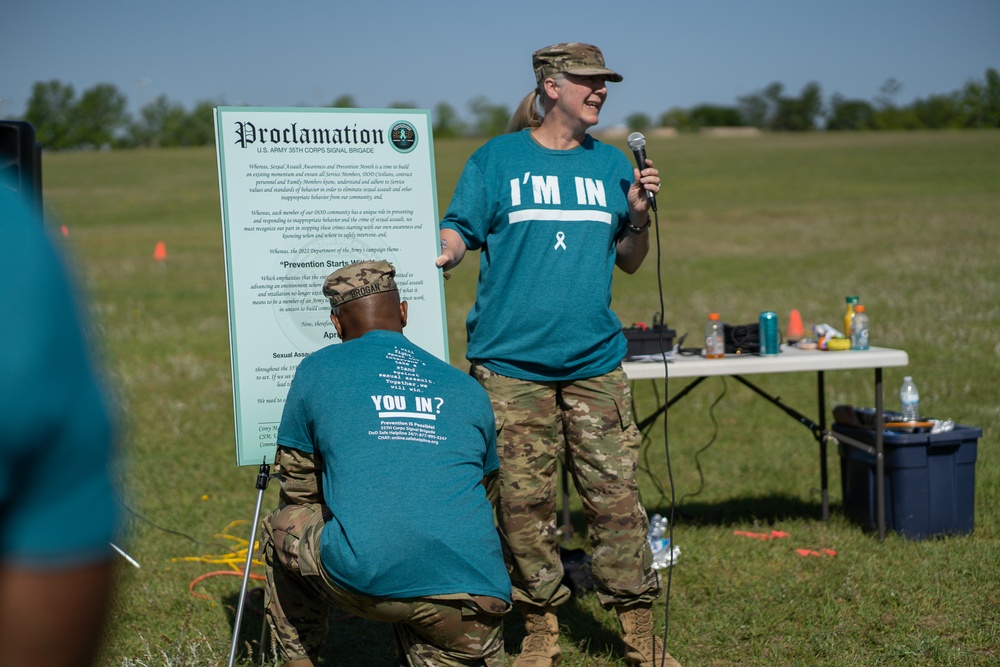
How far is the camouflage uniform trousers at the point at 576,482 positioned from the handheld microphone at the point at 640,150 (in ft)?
2.64

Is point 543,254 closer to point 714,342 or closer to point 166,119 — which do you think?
point 714,342

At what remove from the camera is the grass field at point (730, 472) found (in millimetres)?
4840

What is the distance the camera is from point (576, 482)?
4449mm

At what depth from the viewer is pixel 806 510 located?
267 inches

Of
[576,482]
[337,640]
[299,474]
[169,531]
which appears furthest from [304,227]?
[169,531]

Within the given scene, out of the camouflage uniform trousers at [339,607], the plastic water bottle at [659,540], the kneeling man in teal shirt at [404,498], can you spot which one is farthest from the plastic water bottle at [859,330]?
the camouflage uniform trousers at [339,607]

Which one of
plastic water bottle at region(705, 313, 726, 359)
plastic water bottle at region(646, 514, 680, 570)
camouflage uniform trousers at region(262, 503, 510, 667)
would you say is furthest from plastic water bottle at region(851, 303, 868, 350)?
camouflage uniform trousers at region(262, 503, 510, 667)

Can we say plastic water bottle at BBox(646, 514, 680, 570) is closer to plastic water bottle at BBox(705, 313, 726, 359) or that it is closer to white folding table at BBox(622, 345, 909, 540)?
white folding table at BBox(622, 345, 909, 540)

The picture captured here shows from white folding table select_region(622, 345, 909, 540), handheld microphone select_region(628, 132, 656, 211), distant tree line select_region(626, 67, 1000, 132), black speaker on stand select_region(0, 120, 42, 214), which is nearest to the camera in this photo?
black speaker on stand select_region(0, 120, 42, 214)

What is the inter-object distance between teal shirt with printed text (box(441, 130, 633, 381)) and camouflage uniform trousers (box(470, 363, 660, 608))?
110mm

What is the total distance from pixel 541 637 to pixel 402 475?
164cm

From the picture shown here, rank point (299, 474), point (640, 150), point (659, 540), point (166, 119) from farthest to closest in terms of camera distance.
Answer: point (166, 119) < point (659, 540) < point (640, 150) < point (299, 474)

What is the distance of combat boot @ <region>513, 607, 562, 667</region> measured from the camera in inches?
175

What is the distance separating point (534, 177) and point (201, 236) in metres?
30.7
